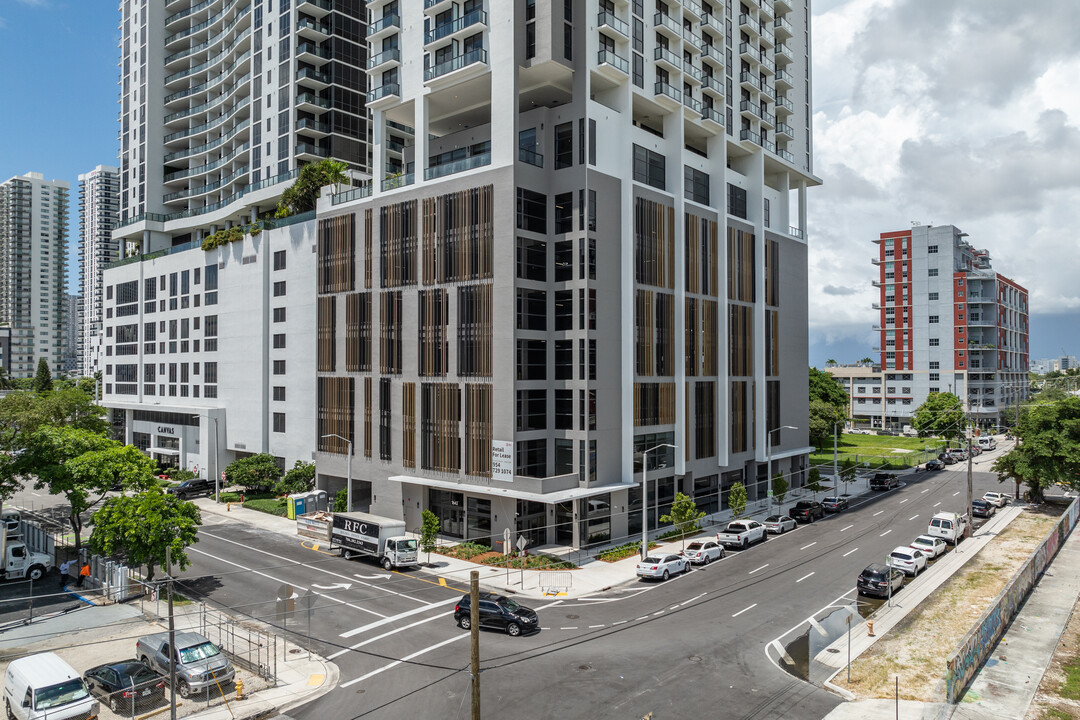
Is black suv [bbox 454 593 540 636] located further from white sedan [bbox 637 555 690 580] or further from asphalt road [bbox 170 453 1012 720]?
white sedan [bbox 637 555 690 580]

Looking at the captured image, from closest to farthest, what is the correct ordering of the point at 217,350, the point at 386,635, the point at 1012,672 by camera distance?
the point at 1012,672
the point at 386,635
the point at 217,350

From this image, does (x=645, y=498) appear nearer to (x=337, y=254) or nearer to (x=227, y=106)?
(x=337, y=254)

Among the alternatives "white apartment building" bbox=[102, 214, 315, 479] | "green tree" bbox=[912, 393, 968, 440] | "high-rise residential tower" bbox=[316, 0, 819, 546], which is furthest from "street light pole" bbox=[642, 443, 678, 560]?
"green tree" bbox=[912, 393, 968, 440]

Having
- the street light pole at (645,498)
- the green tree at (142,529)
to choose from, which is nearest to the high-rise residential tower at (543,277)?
the street light pole at (645,498)

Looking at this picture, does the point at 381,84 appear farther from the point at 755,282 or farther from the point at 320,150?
the point at 755,282

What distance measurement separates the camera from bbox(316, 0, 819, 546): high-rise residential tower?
5044 centimetres

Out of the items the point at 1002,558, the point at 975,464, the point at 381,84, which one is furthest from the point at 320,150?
the point at 975,464

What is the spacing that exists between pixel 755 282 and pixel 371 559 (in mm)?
45886

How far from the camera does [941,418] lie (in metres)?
120

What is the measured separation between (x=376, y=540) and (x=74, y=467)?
760 inches

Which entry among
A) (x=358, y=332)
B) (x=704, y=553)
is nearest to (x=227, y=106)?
(x=358, y=332)

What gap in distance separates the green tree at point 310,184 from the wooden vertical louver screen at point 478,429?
2863cm

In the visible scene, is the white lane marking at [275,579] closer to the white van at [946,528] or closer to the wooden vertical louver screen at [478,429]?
the wooden vertical louver screen at [478,429]

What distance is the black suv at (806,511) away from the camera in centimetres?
5991
